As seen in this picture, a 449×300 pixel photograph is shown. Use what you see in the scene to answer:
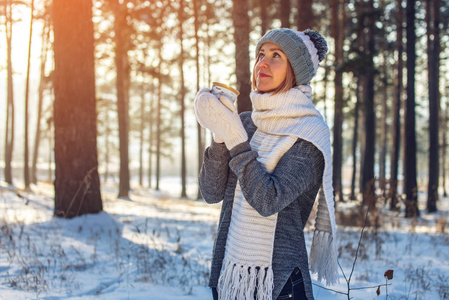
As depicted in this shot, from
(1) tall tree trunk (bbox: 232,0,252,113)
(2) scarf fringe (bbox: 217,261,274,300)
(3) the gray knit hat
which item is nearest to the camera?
(2) scarf fringe (bbox: 217,261,274,300)

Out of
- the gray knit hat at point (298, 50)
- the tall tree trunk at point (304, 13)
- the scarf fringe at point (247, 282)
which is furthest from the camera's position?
the tall tree trunk at point (304, 13)

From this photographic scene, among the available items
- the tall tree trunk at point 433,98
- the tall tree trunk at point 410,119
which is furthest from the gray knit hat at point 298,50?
the tall tree trunk at point 433,98

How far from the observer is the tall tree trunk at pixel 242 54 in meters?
6.83

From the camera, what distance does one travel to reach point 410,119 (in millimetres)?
12859

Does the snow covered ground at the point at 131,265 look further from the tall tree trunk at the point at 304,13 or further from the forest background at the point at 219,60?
the tall tree trunk at the point at 304,13

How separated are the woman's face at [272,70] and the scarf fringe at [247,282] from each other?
2.90 ft

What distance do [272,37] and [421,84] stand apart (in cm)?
2683

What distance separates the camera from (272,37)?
2.01 m

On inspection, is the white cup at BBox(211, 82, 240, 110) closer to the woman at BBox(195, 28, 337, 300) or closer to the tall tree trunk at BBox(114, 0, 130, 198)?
the woman at BBox(195, 28, 337, 300)

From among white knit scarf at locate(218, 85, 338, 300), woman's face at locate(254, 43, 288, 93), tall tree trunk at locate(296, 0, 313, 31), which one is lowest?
white knit scarf at locate(218, 85, 338, 300)

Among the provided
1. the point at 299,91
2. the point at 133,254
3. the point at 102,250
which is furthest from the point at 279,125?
the point at 102,250

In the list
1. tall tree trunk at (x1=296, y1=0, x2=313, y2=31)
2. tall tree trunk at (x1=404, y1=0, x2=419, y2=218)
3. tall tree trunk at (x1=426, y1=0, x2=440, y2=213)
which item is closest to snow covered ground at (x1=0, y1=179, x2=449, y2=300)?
tall tree trunk at (x1=296, y1=0, x2=313, y2=31)

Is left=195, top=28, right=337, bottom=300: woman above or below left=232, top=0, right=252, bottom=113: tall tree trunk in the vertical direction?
below

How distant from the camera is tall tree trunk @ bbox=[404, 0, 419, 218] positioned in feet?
40.1
